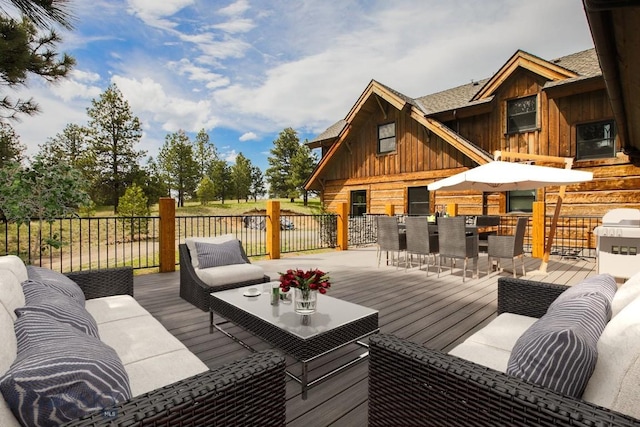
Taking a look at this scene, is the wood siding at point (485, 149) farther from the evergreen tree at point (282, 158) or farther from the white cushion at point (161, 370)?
the evergreen tree at point (282, 158)

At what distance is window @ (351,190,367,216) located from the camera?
1272cm

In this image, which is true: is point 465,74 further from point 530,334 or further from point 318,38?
point 530,334

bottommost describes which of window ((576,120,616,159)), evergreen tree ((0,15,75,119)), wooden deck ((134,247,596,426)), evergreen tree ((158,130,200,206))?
wooden deck ((134,247,596,426))

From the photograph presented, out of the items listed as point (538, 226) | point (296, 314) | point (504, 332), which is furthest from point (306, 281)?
point (538, 226)

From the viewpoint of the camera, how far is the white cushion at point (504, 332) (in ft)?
5.95

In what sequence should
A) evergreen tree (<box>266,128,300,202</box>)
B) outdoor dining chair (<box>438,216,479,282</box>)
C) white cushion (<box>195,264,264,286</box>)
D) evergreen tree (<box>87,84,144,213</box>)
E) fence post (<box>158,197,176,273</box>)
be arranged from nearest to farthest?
1. white cushion (<box>195,264,264,286</box>)
2. outdoor dining chair (<box>438,216,479,282</box>)
3. fence post (<box>158,197,176,273</box>)
4. evergreen tree (<box>87,84,144,213</box>)
5. evergreen tree (<box>266,128,300,202</box>)

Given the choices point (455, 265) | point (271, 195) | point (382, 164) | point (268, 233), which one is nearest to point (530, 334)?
point (455, 265)

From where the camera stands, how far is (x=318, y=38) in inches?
422

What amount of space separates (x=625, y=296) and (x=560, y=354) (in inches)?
34.0

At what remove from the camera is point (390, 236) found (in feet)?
19.6

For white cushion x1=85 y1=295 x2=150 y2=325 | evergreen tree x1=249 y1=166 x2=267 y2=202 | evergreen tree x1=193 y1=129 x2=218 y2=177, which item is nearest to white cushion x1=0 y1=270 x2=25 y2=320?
white cushion x1=85 y1=295 x2=150 y2=325

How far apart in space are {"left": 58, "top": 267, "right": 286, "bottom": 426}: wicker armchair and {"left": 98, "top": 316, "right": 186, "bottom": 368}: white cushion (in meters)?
0.89

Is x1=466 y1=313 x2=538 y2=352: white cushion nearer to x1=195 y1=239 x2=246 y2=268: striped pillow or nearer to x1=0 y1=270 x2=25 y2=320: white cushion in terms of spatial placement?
x1=0 y1=270 x2=25 y2=320: white cushion

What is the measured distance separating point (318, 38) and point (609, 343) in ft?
38.8
